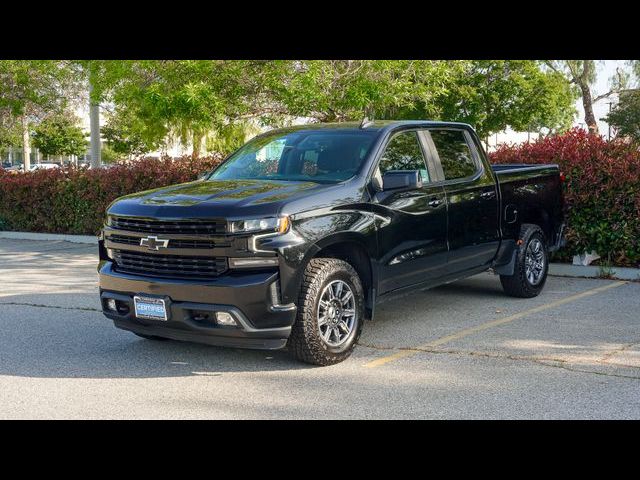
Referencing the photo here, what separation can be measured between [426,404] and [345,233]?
168 centimetres

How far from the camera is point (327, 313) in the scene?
6340mm

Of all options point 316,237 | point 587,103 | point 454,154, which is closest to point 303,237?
point 316,237

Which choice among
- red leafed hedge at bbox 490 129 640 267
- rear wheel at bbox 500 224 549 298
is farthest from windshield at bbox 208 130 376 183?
red leafed hedge at bbox 490 129 640 267

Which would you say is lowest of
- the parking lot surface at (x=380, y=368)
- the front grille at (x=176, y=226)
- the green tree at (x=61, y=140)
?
the parking lot surface at (x=380, y=368)

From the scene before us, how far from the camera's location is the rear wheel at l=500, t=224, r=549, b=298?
8898 mm

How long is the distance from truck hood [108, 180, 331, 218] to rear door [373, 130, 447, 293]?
744mm

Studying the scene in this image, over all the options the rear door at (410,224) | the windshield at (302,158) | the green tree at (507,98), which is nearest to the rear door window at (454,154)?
the rear door at (410,224)

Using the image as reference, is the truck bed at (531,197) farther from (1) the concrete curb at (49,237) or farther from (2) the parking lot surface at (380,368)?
(1) the concrete curb at (49,237)

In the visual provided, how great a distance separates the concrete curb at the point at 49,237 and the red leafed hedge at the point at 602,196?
29.6ft

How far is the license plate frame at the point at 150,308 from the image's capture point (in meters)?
6.09

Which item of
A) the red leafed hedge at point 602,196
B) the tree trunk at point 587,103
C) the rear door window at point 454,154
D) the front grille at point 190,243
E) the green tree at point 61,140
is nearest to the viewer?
the front grille at point 190,243

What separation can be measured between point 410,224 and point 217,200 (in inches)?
74.5

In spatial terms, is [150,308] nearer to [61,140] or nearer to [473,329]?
[473,329]
